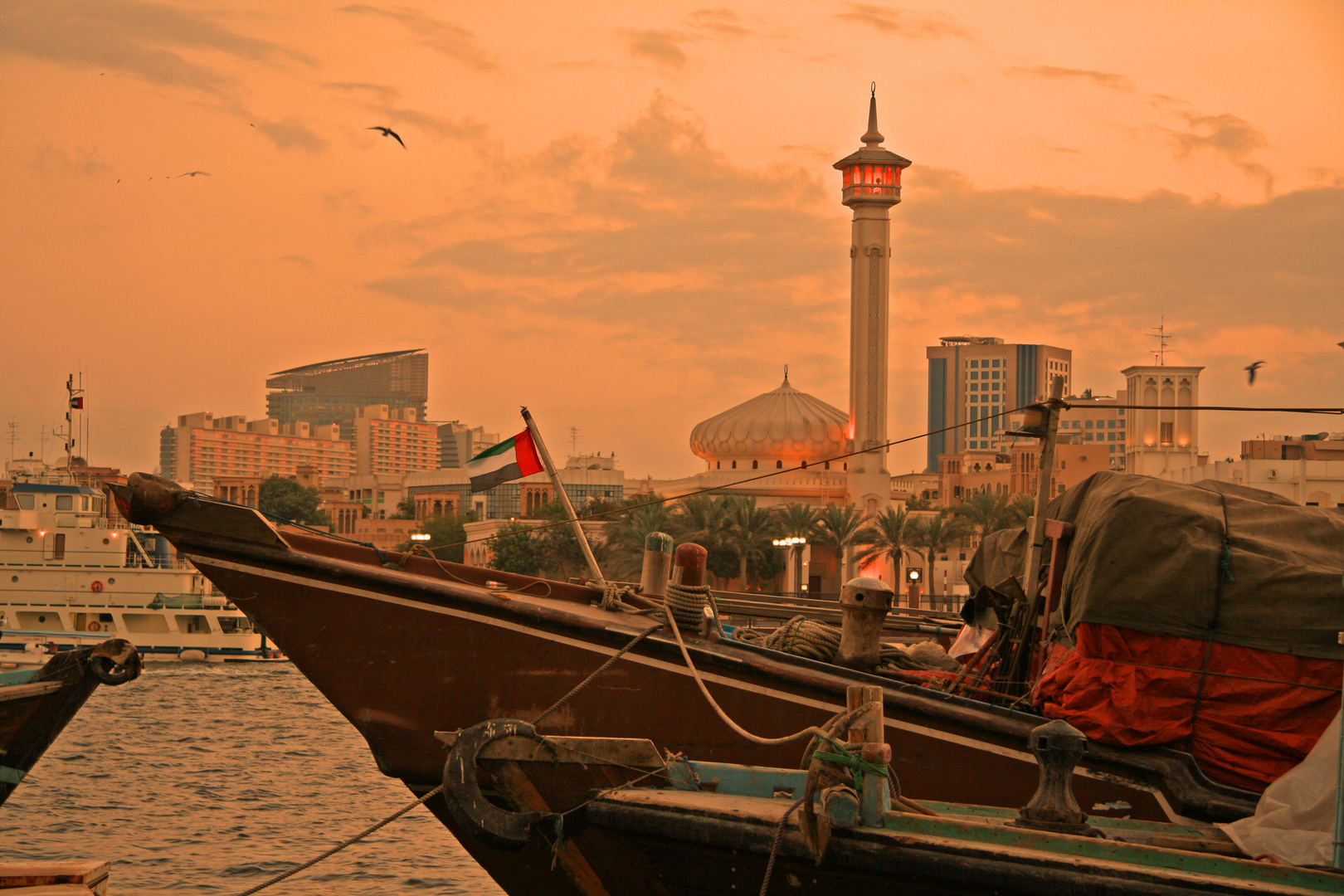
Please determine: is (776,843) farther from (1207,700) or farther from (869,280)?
(869,280)

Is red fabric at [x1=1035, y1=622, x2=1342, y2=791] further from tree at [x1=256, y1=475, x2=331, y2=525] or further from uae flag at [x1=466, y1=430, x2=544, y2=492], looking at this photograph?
tree at [x1=256, y1=475, x2=331, y2=525]

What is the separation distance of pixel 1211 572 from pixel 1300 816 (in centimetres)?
166

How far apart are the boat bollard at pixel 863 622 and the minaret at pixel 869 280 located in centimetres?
6715

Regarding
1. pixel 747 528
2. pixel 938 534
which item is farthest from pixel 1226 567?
pixel 938 534

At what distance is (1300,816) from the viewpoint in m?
7.14

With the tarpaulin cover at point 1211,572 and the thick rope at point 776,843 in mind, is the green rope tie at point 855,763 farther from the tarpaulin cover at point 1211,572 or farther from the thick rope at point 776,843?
the tarpaulin cover at point 1211,572

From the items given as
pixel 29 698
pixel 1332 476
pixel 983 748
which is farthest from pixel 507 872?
pixel 1332 476

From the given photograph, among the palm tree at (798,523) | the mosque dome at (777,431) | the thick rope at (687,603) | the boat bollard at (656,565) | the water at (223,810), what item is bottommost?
the water at (223,810)

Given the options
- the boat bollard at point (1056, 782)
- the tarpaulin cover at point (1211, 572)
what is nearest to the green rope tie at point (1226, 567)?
the tarpaulin cover at point (1211, 572)

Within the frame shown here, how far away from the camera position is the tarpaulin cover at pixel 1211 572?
8.17 metres

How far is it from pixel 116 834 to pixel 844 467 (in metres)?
70.3

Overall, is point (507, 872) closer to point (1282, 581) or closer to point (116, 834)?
point (1282, 581)

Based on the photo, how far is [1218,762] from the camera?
8180mm

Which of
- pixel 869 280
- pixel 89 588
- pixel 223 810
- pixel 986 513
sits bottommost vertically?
pixel 223 810
